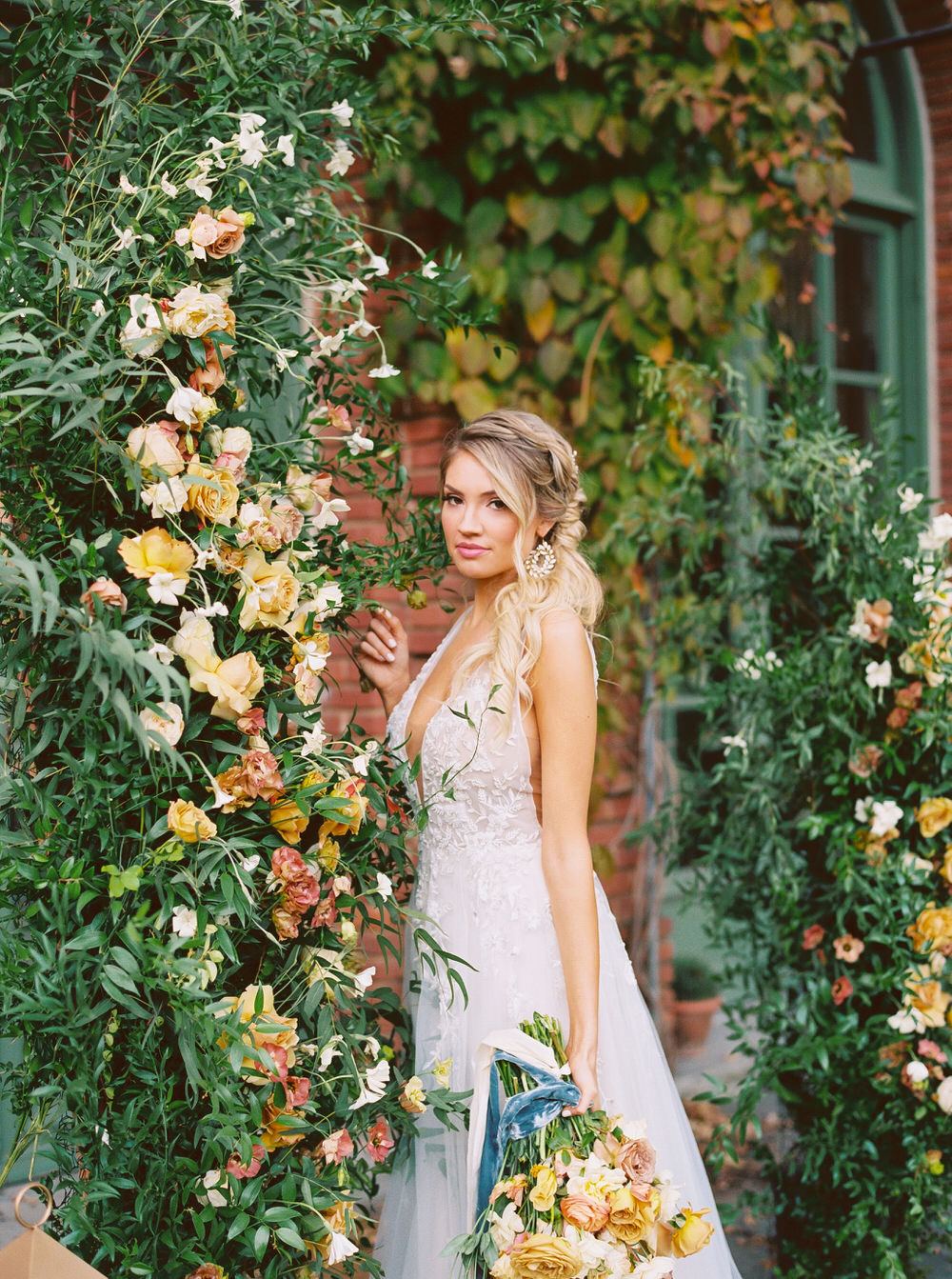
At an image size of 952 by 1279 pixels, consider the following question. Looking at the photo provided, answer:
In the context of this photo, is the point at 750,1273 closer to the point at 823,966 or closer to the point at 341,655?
the point at 823,966

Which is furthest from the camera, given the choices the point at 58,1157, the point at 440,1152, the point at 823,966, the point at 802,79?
the point at 802,79

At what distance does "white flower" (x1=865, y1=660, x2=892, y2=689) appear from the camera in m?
2.97

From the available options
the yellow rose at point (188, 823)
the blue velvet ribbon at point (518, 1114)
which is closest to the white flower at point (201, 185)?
the yellow rose at point (188, 823)

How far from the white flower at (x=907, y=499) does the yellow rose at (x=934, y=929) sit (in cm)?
95

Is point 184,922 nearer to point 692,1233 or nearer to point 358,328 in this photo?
point 692,1233

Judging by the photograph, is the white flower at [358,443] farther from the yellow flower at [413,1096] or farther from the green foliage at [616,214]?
the green foliage at [616,214]

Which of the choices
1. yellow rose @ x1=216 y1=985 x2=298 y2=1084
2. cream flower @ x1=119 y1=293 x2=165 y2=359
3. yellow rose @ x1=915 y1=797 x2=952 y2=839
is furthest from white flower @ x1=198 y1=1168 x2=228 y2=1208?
yellow rose @ x1=915 y1=797 x2=952 y2=839

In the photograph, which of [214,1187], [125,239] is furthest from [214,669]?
[214,1187]

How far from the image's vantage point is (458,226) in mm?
3705

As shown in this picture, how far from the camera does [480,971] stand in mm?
2301

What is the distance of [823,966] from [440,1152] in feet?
4.11

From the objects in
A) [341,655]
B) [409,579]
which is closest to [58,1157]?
[409,579]

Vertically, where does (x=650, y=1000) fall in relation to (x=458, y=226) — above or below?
below

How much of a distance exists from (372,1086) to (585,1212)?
34 cm
